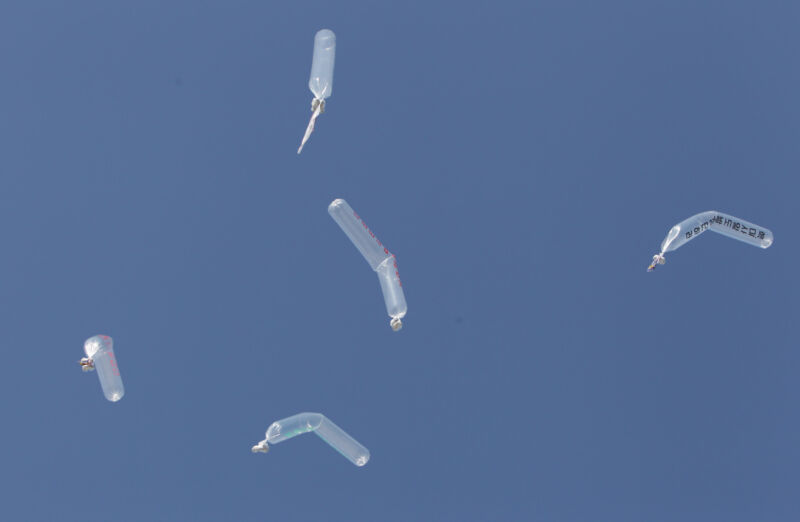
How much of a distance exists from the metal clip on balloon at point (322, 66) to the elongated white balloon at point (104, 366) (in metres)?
9.35

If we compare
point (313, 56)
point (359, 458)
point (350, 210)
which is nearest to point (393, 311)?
point (350, 210)

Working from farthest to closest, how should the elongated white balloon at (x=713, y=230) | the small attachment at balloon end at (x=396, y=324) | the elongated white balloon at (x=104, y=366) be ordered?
1. the elongated white balloon at (x=713, y=230)
2. the elongated white balloon at (x=104, y=366)
3. the small attachment at balloon end at (x=396, y=324)

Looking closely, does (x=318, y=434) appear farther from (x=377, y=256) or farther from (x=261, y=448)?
(x=377, y=256)

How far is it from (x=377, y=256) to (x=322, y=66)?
17.9 ft

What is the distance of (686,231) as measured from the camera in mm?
22562

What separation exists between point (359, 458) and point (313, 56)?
11568mm

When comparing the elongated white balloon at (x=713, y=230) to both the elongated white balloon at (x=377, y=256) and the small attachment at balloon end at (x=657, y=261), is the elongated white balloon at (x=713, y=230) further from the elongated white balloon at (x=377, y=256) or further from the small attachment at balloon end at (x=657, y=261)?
the elongated white balloon at (x=377, y=256)

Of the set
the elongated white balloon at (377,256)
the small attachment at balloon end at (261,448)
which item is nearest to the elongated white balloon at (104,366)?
the small attachment at balloon end at (261,448)

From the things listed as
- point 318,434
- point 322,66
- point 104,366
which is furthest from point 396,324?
point 104,366

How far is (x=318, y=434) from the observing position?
864 inches

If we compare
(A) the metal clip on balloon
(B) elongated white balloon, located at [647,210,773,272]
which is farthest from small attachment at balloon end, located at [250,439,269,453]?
(B) elongated white balloon, located at [647,210,773,272]

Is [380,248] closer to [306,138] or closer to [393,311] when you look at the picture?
[393,311]

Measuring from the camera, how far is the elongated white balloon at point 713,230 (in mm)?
22562

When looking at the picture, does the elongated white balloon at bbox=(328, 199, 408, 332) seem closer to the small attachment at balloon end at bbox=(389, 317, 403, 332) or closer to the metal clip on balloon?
the small attachment at balloon end at bbox=(389, 317, 403, 332)
